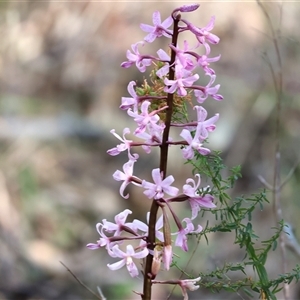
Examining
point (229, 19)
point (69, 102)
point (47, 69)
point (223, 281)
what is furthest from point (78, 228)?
point (223, 281)

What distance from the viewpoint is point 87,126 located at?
497 cm

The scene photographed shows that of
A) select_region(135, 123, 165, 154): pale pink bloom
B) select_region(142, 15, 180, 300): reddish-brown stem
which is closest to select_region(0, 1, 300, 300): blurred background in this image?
select_region(142, 15, 180, 300): reddish-brown stem

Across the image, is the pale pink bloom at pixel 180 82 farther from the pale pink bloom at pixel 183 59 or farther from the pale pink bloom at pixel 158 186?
the pale pink bloom at pixel 158 186

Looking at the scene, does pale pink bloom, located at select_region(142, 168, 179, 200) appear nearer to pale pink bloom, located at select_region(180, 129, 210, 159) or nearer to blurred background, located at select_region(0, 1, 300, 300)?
pale pink bloom, located at select_region(180, 129, 210, 159)

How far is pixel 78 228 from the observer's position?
14.0 ft

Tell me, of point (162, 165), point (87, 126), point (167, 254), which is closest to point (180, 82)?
point (162, 165)

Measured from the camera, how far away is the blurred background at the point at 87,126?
12.5 ft

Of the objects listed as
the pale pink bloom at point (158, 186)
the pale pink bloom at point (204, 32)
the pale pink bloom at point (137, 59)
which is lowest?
the pale pink bloom at point (158, 186)

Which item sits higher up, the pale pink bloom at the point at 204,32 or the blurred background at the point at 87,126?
the pale pink bloom at the point at 204,32

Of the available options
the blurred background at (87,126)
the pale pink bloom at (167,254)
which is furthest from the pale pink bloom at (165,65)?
the blurred background at (87,126)

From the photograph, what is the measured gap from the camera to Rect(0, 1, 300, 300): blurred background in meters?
3.81

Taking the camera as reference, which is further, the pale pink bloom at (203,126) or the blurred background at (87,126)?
the blurred background at (87,126)

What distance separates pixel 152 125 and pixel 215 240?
317 cm

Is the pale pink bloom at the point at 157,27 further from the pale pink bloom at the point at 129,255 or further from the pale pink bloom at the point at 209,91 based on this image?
the pale pink bloom at the point at 129,255
